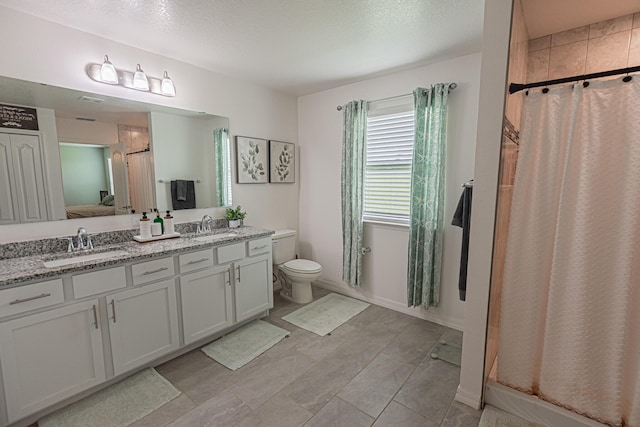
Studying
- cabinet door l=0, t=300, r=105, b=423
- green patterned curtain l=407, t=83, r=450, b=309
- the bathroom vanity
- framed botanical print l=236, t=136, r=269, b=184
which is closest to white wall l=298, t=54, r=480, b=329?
green patterned curtain l=407, t=83, r=450, b=309

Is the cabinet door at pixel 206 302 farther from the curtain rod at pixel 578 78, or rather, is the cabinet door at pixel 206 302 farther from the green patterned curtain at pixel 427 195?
the curtain rod at pixel 578 78

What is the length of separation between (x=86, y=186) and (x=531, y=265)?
10.3ft

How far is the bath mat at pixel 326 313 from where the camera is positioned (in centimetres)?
283

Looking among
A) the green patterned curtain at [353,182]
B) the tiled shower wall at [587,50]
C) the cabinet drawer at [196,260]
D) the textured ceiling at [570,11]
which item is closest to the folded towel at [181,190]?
the cabinet drawer at [196,260]

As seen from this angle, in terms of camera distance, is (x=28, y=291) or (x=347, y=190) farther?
(x=347, y=190)

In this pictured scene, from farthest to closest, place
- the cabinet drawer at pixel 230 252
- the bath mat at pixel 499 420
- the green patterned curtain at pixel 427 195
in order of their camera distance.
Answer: the green patterned curtain at pixel 427 195
the cabinet drawer at pixel 230 252
the bath mat at pixel 499 420

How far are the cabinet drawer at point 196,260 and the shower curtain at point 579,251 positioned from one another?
2.21 m

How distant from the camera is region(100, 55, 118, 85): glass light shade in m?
2.12

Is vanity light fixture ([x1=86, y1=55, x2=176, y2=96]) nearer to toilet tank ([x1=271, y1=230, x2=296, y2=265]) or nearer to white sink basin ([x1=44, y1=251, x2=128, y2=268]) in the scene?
white sink basin ([x1=44, y1=251, x2=128, y2=268])

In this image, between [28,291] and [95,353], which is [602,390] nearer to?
[95,353]

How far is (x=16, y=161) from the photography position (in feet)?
6.26

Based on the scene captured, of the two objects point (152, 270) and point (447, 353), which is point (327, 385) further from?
point (152, 270)

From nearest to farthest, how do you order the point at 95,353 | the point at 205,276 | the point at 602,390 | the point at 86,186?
the point at 602,390 < the point at 95,353 < the point at 86,186 < the point at 205,276

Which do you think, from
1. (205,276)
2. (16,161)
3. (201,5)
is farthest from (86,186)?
(201,5)
